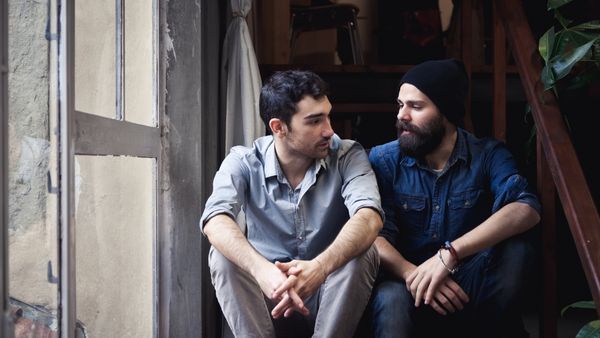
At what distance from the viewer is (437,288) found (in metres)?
2.01

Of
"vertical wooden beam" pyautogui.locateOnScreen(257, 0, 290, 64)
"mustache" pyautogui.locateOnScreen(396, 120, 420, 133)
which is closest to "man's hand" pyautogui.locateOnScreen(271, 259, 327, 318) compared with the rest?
"mustache" pyautogui.locateOnScreen(396, 120, 420, 133)

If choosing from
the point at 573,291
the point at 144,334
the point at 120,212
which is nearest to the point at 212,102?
the point at 120,212

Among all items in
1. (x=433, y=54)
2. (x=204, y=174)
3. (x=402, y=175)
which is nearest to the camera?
(x=402, y=175)

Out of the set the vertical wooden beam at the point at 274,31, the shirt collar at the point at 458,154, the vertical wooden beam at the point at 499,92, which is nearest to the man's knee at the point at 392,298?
the shirt collar at the point at 458,154

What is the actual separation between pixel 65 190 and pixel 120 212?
1.85 feet

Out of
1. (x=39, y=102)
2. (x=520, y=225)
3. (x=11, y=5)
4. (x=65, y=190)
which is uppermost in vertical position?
(x=11, y=5)

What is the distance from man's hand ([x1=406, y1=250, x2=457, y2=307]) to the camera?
200 cm

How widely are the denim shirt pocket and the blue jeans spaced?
0.15 meters

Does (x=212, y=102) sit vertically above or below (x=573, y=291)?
above

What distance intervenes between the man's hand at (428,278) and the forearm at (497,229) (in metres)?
0.06

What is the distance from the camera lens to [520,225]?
2.04 meters

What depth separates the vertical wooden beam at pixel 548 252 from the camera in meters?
2.12

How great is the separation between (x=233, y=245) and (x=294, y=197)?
0.38 meters

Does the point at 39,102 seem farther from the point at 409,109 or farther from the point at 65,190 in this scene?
the point at 409,109
